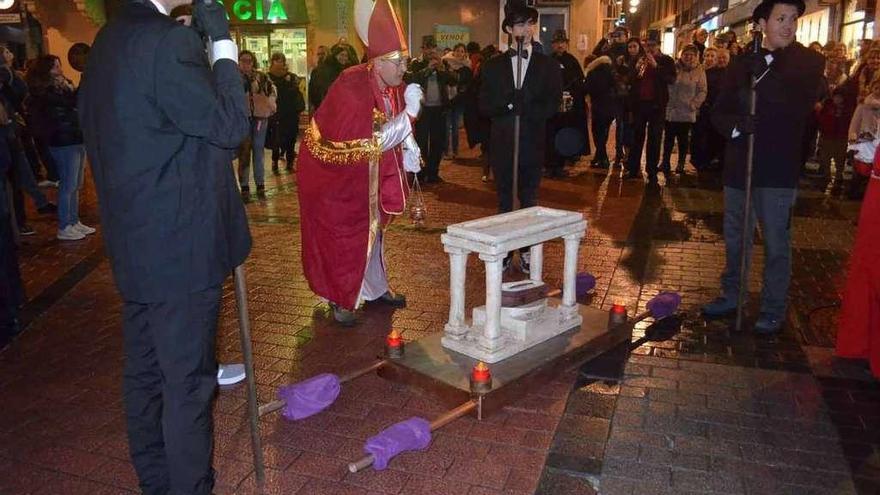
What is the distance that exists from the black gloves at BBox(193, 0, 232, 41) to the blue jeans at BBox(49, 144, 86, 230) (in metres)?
5.97

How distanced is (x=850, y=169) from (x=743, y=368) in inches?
340

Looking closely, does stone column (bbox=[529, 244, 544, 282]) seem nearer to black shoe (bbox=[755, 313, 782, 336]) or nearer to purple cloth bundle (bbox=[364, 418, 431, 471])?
black shoe (bbox=[755, 313, 782, 336])

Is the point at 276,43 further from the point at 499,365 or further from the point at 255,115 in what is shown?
the point at 499,365

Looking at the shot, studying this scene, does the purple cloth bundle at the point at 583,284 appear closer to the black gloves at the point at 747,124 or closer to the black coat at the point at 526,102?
the black coat at the point at 526,102

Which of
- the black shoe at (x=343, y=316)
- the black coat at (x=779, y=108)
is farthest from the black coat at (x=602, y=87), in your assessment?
the black shoe at (x=343, y=316)

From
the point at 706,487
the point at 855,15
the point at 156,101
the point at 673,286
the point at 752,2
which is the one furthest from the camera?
the point at 752,2

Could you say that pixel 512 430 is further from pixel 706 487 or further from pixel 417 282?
pixel 417 282

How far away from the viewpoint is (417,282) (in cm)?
628

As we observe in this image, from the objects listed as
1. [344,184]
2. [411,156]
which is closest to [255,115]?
[411,156]

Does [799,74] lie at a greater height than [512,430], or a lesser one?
greater

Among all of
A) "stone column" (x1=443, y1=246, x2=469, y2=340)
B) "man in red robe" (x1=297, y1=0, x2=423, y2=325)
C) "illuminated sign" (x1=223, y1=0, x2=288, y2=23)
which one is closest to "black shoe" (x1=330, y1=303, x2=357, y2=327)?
"man in red robe" (x1=297, y1=0, x2=423, y2=325)

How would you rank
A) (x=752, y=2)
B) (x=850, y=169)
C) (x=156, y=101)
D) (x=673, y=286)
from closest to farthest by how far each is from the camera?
(x=156, y=101) → (x=673, y=286) → (x=850, y=169) → (x=752, y=2)

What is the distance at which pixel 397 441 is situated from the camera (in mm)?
3355

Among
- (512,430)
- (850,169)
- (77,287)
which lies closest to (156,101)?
(512,430)
